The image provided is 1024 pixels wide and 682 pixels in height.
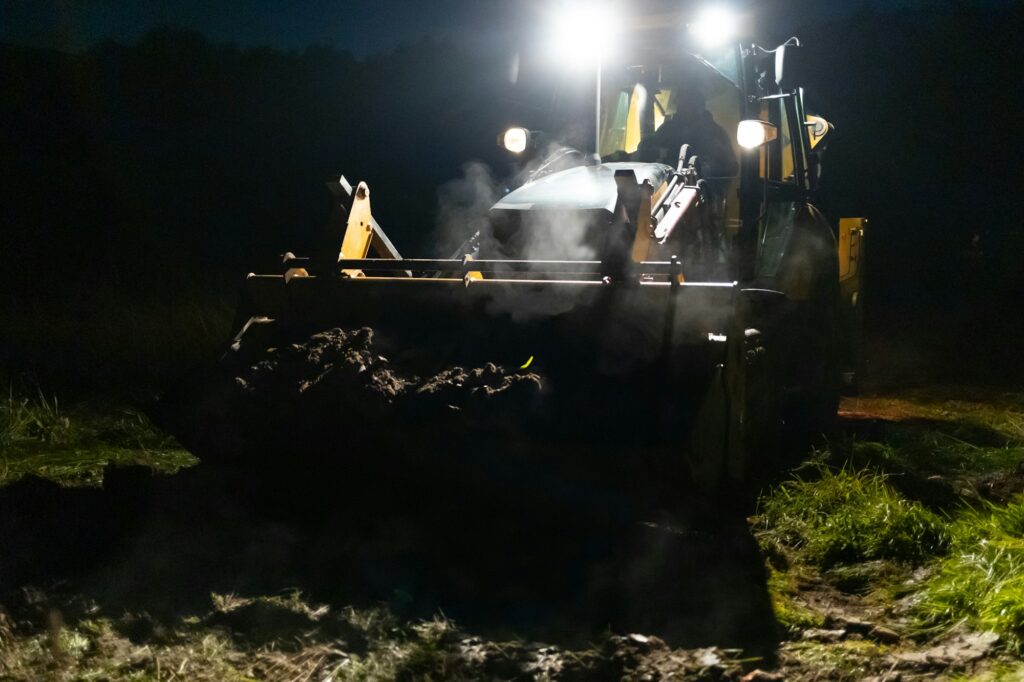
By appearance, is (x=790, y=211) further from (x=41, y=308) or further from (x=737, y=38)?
→ (x=41, y=308)

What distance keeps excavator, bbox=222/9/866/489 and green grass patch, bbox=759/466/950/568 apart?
1.17 feet

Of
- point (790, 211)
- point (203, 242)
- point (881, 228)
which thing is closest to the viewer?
point (790, 211)

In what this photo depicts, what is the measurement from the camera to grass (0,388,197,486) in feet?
19.2

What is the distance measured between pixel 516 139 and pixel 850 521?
367cm

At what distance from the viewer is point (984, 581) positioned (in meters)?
3.96

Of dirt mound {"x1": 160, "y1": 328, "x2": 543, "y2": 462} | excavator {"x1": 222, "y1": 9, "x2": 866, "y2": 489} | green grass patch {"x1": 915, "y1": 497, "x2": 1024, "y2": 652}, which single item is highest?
excavator {"x1": 222, "y1": 9, "x2": 866, "y2": 489}

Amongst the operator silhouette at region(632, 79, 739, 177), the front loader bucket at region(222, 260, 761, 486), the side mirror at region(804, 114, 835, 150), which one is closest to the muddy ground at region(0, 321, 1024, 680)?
the front loader bucket at region(222, 260, 761, 486)

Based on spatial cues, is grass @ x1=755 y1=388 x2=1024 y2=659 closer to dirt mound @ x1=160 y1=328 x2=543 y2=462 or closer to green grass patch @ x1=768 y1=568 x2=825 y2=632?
green grass patch @ x1=768 y1=568 x2=825 y2=632

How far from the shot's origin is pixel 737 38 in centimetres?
649

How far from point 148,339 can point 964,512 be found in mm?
7334

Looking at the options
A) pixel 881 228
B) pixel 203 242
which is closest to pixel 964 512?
pixel 203 242

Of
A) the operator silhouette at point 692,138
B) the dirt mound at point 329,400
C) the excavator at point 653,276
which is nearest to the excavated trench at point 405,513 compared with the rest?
the dirt mound at point 329,400

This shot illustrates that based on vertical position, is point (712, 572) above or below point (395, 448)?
below

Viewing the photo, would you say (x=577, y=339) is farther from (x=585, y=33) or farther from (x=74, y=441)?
(x=74, y=441)
